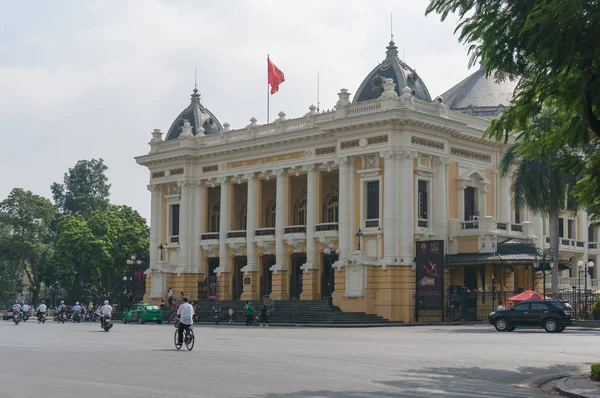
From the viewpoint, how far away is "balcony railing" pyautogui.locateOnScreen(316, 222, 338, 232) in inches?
2245

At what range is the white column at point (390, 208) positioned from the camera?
5244cm

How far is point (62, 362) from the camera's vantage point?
2108 cm

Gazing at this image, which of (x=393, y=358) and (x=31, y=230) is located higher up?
(x=31, y=230)

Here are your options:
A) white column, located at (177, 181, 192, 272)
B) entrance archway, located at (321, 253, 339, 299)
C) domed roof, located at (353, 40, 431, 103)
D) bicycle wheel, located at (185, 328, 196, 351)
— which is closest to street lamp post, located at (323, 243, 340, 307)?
entrance archway, located at (321, 253, 339, 299)

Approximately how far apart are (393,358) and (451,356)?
1.75 m

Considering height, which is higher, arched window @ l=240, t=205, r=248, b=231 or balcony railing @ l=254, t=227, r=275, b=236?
Result: arched window @ l=240, t=205, r=248, b=231

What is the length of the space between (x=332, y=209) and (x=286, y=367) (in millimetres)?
42440

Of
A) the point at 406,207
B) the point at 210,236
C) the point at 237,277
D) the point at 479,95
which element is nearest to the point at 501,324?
the point at 406,207

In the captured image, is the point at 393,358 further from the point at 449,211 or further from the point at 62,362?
the point at 449,211

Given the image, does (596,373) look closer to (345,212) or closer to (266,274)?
(345,212)

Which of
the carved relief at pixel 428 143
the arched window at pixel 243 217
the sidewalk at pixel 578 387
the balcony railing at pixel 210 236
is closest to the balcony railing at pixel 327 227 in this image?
the carved relief at pixel 428 143

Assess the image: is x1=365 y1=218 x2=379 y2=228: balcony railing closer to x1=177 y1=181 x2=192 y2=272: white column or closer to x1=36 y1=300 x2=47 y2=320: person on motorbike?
x1=177 y1=181 x2=192 y2=272: white column

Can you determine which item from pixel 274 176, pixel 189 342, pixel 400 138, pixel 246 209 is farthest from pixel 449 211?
pixel 189 342

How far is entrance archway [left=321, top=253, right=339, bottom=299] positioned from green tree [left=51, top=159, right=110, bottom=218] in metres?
61.0
